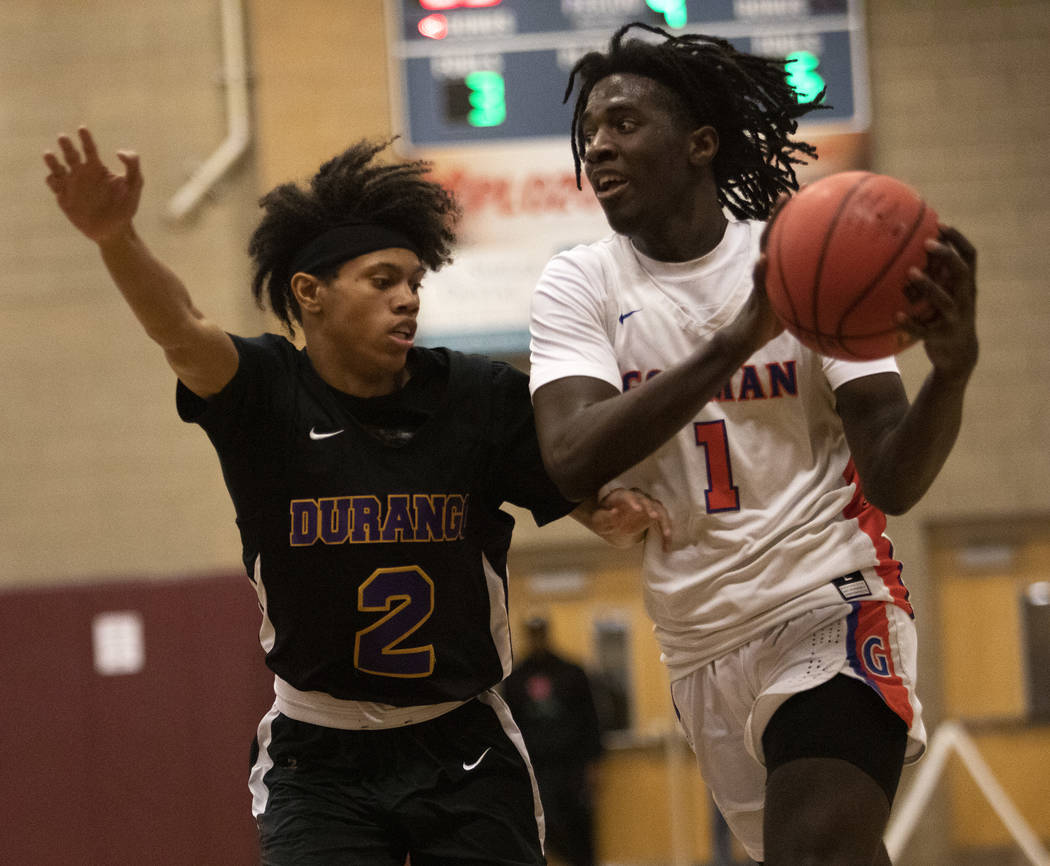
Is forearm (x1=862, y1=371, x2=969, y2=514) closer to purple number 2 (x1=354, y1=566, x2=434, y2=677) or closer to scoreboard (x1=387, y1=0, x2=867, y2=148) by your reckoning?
purple number 2 (x1=354, y1=566, x2=434, y2=677)

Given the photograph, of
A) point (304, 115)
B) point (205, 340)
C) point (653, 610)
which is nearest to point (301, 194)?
point (205, 340)

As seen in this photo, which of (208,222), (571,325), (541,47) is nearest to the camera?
(571,325)

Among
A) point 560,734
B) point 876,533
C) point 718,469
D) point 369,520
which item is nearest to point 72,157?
Answer: point 369,520

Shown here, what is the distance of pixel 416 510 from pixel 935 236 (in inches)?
49.5

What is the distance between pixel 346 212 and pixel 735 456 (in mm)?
1183

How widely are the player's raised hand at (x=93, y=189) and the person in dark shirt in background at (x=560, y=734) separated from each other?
5.44 m

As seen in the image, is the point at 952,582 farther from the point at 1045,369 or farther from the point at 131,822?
the point at 131,822

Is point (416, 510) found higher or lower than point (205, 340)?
lower

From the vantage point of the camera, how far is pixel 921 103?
8.57m

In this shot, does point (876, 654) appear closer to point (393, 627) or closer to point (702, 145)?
point (393, 627)

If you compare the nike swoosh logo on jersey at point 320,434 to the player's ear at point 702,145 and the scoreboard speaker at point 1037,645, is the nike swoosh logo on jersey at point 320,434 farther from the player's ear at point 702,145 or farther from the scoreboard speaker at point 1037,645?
the scoreboard speaker at point 1037,645

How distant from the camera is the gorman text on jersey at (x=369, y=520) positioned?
9.75 feet

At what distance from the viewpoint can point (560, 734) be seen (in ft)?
25.4

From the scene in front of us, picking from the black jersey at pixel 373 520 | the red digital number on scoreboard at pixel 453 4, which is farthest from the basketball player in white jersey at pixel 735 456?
the red digital number on scoreboard at pixel 453 4
